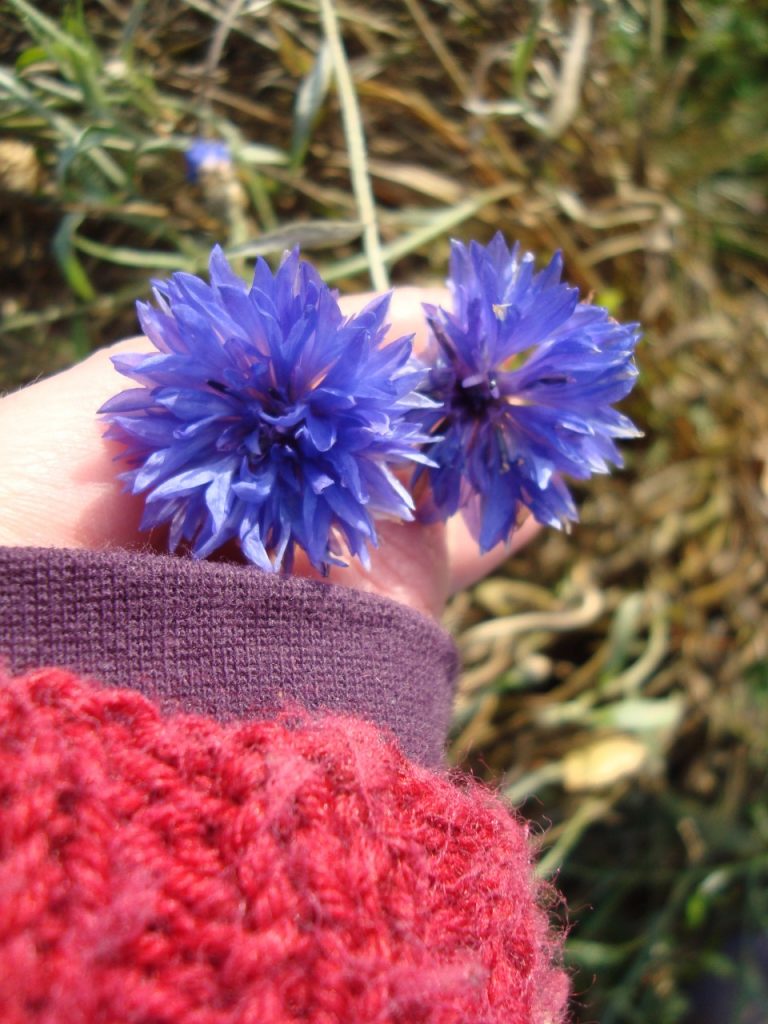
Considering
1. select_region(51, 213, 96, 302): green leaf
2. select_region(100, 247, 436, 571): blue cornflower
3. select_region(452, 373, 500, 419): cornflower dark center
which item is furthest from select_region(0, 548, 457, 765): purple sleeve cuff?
select_region(51, 213, 96, 302): green leaf

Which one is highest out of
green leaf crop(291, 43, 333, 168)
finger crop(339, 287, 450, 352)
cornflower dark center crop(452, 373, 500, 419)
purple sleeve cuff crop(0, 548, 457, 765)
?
green leaf crop(291, 43, 333, 168)

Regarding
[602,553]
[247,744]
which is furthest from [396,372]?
[602,553]

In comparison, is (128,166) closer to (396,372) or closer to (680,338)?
(396,372)

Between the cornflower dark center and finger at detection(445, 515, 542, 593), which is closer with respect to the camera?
the cornflower dark center

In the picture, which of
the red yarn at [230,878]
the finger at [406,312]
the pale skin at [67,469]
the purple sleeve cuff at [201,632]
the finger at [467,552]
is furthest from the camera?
the finger at [467,552]

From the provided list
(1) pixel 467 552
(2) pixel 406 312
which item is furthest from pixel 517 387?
(1) pixel 467 552

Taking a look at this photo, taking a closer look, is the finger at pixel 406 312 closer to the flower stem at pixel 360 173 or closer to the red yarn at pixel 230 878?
the flower stem at pixel 360 173

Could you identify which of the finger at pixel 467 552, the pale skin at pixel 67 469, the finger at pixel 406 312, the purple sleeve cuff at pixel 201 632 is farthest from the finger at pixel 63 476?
the finger at pixel 467 552

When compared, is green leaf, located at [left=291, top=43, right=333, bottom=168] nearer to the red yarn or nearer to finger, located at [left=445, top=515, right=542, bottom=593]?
finger, located at [left=445, top=515, right=542, bottom=593]
